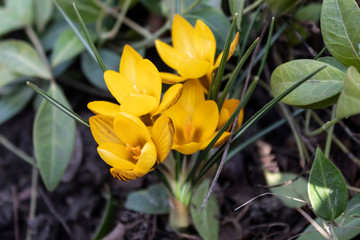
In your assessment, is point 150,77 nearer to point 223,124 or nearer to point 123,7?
point 223,124

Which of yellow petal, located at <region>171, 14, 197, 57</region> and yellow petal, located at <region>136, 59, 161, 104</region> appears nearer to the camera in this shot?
yellow petal, located at <region>136, 59, 161, 104</region>

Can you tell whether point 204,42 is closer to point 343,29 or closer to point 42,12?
point 343,29

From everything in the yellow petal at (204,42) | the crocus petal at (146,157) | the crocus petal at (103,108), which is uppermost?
the yellow petal at (204,42)

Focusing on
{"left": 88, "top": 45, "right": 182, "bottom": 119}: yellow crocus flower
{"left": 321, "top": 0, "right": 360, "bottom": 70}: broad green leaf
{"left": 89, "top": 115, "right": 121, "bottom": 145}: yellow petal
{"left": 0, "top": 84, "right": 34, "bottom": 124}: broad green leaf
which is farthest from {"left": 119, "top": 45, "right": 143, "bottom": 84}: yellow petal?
{"left": 0, "top": 84, "right": 34, "bottom": 124}: broad green leaf

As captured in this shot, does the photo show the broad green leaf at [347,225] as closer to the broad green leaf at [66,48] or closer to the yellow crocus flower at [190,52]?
the yellow crocus flower at [190,52]

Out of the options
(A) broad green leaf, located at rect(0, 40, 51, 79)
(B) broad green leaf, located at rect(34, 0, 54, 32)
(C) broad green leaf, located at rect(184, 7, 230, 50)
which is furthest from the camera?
(B) broad green leaf, located at rect(34, 0, 54, 32)

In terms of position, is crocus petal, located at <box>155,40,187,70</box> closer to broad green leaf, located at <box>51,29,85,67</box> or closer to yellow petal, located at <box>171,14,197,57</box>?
yellow petal, located at <box>171,14,197,57</box>

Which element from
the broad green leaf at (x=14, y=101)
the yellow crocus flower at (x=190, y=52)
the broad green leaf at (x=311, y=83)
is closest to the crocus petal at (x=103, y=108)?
the yellow crocus flower at (x=190, y=52)

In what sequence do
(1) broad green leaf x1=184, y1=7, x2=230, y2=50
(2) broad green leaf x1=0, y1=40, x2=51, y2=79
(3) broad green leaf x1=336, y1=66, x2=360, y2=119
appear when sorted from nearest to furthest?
(3) broad green leaf x1=336, y1=66, x2=360, y2=119 < (1) broad green leaf x1=184, y1=7, x2=230, y2=50 < (2) broad green leaf x1=0, y1=40, x2=51, y2=79
